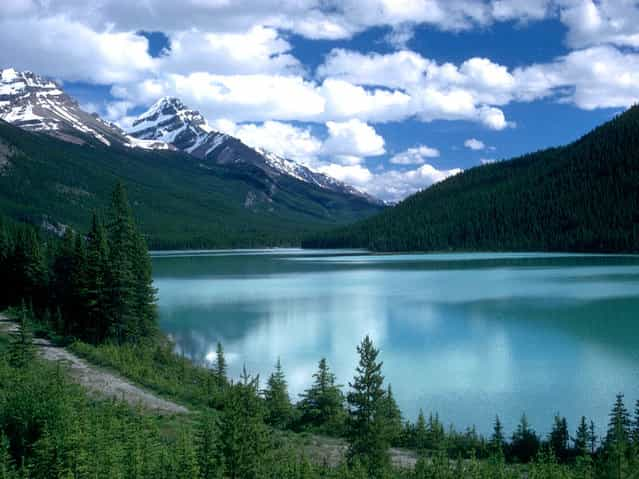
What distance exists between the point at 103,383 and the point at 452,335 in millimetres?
30565

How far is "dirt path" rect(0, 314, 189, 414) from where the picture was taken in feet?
88.5

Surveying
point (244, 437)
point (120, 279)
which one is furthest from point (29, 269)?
point (244, 437)

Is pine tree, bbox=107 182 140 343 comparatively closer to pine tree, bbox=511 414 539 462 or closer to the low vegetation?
the low vegetation

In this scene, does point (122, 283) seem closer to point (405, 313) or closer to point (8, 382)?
point (8, 382)

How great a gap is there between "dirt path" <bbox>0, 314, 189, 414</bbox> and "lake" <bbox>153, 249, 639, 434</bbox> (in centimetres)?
905

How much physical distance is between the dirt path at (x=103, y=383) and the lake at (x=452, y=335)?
9.05 metres

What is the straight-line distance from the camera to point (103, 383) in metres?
30.1

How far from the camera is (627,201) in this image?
19562cm

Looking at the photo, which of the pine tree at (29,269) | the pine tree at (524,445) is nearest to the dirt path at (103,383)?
the pine tree at (524,445)

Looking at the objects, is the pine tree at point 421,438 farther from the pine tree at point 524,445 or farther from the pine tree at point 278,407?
the pine tree at point 278,407

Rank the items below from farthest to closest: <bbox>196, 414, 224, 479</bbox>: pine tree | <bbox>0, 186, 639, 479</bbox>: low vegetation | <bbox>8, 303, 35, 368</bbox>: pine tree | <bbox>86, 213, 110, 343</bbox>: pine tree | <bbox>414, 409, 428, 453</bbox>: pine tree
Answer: <bbox>86, 213, 110, 343</bbox>: pine tree, <bbox>8, 303, 35, 368</bbox>: pine tree, <bbox>414, 409, 428, 453</bbox>: pine tree, <bbox>0, 186, 639, 479</bbox>: low vegetation, <bbox>196, 414, 224, 479</bbox>: pine tree

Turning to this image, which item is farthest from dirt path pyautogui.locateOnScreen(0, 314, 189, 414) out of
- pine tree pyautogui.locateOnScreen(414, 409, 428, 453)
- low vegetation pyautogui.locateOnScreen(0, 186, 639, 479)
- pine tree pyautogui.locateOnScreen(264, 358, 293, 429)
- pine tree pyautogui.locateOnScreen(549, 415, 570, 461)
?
pine tree pyautogui.locateOnScreen(549, 415, 570, 461)

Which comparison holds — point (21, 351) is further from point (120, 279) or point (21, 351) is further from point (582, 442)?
point (582, 442)

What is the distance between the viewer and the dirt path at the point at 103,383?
→ 27.0 metres
